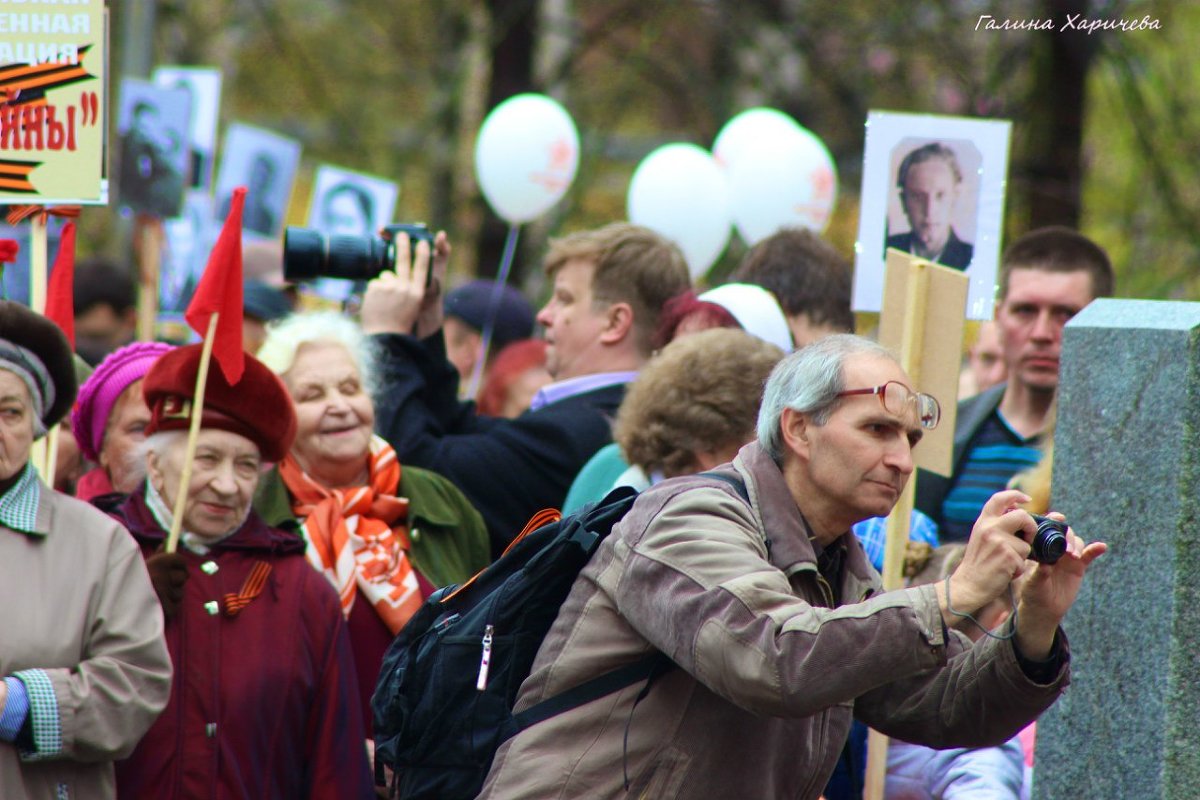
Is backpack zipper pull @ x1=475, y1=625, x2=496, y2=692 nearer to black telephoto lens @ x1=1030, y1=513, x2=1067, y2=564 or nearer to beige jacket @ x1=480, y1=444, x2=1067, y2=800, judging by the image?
beige jacket @ x1=480, y1=444, x2=1067, y2=800

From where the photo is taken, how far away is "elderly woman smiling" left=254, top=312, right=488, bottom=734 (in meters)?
4.36

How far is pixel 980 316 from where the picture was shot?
445 centimetres

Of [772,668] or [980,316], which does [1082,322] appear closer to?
[980,316]

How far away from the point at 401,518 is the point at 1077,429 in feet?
6.10

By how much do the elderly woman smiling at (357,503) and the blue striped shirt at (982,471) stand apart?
143 centimetres

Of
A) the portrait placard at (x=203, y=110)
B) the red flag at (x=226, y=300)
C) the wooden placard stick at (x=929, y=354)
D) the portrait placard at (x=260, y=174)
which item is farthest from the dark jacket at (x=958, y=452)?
the portrait placard at (x=260, y=174)

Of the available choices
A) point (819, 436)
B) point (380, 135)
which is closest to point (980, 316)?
point (819, 436)

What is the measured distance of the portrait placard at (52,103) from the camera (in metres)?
4.30

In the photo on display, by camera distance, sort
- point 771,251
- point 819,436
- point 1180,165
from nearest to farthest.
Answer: point 819,436 < point 771,251 < point 1180,165

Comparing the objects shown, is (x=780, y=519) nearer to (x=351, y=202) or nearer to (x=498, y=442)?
(x=498, y=442)

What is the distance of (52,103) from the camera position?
14.2 ft

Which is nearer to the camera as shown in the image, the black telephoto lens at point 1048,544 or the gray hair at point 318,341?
the black telephoto lens at point 1048,544

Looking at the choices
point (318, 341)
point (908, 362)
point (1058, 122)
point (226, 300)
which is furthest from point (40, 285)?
point (1058, 122)

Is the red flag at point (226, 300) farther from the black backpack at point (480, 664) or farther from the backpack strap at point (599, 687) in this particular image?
the backpack strap at point (599, 687)
